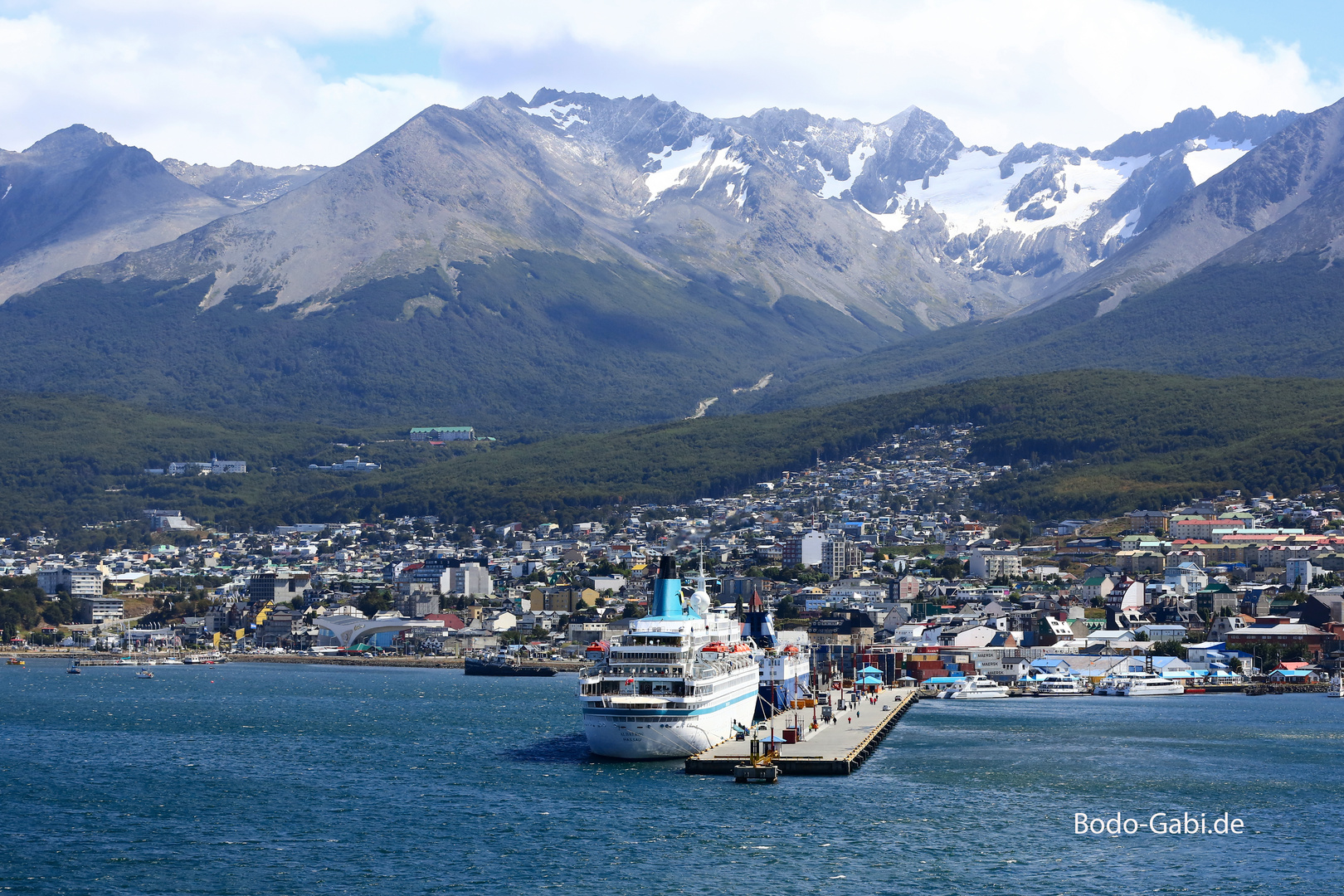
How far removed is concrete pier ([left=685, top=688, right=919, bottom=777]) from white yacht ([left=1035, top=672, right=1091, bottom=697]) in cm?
2741

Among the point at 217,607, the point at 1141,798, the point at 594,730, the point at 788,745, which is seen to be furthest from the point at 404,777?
the point at 217,607

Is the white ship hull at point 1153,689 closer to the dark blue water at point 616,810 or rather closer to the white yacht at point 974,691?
the white yacht at point 974,691

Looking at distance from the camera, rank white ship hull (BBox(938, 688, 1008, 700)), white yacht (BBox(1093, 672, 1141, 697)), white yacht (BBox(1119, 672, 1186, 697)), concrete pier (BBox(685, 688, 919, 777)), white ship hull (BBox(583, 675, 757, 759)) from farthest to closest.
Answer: white yacht (BBox(1093, 672, 1141, 697)) < white yacht (BBox(1119, 672, 1186, 697)) < white ship hull (BBox(938, 688, 1008, 700)) < white ship hull (BBox(583, 675, 757, 759)) < concrete pier (BBox(685, 688, 919, 777))

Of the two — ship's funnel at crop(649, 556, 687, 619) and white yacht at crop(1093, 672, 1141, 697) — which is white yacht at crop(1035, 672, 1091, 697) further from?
ship's funnel at crop(649, 556, 687, 619)

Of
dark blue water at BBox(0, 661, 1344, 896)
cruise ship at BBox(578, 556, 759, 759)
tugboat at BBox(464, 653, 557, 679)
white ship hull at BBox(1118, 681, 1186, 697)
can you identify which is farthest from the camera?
tugboat at BBox(464, 653, 557, 679)

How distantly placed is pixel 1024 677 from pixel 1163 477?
7973cm

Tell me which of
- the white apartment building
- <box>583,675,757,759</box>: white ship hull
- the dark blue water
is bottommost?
the dark blue water

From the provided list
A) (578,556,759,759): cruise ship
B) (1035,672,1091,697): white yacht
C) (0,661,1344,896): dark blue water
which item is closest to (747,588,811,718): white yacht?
(0,661,1344,896): dark blue water

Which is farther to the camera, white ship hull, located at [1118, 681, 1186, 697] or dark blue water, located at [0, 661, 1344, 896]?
white ship hull, located at [1118, 681, 1186, 697]

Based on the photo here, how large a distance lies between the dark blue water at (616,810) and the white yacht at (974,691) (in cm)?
2072

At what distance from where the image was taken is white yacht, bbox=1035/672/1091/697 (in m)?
109

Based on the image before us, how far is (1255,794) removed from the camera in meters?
58.1

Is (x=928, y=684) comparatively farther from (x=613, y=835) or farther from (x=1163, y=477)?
(x=1163, y=477)

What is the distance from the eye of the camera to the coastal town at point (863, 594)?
119 m
